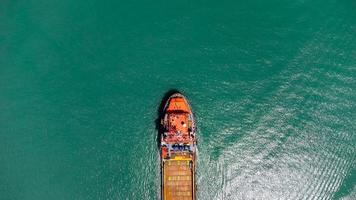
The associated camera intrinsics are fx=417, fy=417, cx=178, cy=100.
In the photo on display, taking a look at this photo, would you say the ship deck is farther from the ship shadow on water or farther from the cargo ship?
the ship shadow on water

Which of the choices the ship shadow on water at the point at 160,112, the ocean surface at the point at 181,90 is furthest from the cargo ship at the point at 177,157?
the ocean surface at the point at 181,90

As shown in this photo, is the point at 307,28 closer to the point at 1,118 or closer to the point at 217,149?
the point at 217,149

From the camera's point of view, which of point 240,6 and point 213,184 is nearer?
point 213,184

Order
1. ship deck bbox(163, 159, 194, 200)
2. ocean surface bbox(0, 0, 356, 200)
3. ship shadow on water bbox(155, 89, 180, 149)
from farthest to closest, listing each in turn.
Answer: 1. ship shadow on water bbox(155, 89, 180, 149)
2. ocean surface bbox(0, 0, 356, 200)
3. ship deck bbox(163, 159, 194, 200)

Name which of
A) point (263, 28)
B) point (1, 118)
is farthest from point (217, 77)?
point (1, 118)

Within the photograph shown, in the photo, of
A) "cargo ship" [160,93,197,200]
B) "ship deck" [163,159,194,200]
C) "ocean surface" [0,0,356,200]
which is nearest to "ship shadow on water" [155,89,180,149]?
"ocean surface" [0,0,356,200]

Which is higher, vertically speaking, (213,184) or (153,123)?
(153,123)
